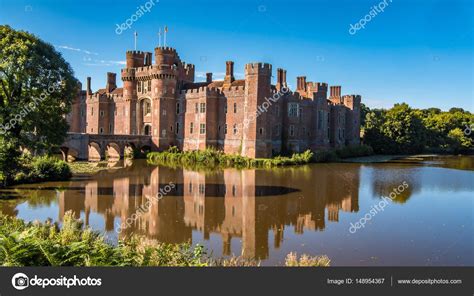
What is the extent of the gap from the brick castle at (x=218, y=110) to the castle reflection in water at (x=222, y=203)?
12.6 metres

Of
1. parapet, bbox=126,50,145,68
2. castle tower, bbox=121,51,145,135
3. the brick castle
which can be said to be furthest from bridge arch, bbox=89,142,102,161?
parapet, bbox=126,50,145,68

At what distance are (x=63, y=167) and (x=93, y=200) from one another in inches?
328

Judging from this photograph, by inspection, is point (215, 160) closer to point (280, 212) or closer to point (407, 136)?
point (280, 212)

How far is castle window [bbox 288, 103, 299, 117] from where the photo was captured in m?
45.0

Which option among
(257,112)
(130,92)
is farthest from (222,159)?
(130,92)

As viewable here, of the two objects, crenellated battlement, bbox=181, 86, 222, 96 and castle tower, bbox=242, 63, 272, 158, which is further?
crenellated battlement, bbox=181, 86, 222, 96

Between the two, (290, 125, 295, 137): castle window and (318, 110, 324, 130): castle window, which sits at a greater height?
(318, 110, 324, 130): castle window

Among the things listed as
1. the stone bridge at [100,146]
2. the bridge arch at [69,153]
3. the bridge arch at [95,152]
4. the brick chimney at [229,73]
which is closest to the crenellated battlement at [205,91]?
the brick chimney at [229,73]

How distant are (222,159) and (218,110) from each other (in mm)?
7929

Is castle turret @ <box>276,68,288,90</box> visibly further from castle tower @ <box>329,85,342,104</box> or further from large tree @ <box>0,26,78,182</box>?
large tree @ <box>0,26,78,182</box>

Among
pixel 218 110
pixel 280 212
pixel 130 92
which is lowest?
pixel 280 212

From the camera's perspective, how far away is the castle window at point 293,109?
148ft

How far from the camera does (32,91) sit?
61.2ft

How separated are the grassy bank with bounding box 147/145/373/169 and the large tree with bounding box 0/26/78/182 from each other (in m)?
17.7
